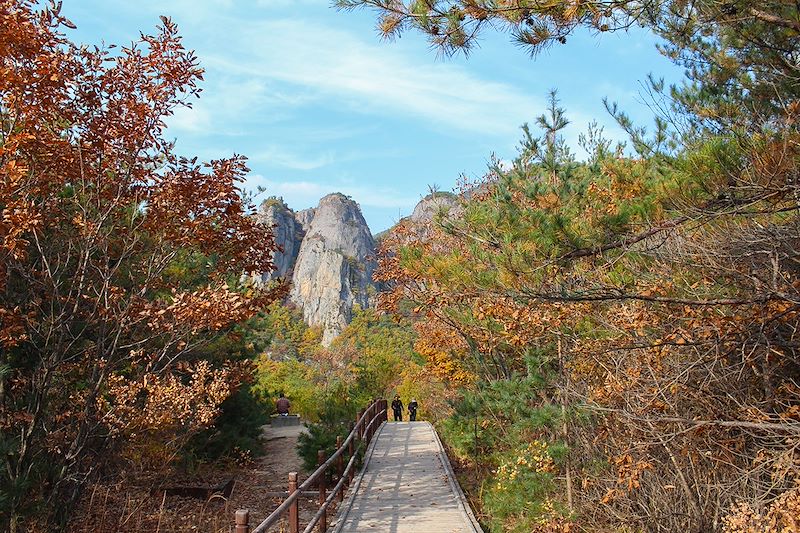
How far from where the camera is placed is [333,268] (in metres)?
99.0

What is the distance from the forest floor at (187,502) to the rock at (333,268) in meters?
74.8

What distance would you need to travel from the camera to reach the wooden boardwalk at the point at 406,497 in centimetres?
812

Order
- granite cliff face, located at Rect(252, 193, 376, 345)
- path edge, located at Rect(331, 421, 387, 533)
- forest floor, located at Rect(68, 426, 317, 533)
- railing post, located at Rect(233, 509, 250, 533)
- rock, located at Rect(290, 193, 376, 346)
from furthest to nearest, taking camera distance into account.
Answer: granite cliff face, located at Rect(252, 193, 376, 345) < rock, located at Rect(290, 193, 376, 346) < forest floor, located at Rect(68, 426, 317, 533) < path edge, located at Rect(331, 421, 387, 533) < railing post, located at Rect(233, 509, 250, 533)

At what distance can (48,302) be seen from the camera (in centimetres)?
755

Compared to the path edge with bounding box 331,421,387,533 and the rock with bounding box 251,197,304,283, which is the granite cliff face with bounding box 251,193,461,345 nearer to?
the rock with bounding box 251,197,304,283

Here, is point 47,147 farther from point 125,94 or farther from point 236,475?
point 236,475

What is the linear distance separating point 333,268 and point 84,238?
91982mm

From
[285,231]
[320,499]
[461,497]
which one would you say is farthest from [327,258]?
[320,499]

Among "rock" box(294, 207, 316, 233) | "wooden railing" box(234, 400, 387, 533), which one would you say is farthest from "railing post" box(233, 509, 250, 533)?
"rock" box(294, 207, 316, 233)

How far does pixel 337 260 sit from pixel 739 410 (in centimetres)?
9518

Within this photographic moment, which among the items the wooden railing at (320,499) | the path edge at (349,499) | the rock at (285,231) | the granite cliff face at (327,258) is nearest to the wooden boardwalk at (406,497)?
the path edge at (349,499)

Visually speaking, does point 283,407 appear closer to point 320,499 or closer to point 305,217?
point 320,499

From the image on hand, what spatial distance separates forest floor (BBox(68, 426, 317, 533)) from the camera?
8.46 m

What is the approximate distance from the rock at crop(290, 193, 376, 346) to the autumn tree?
81009 millimetres
